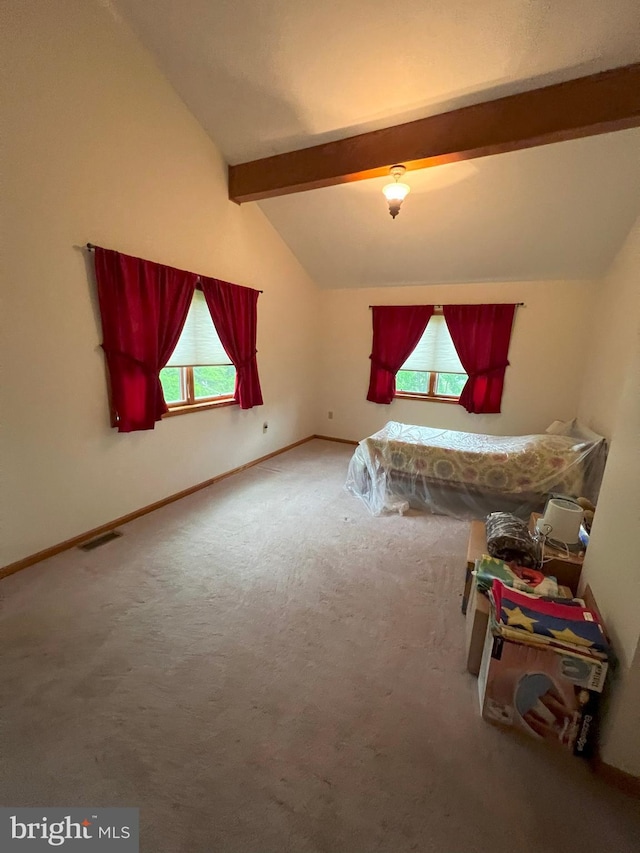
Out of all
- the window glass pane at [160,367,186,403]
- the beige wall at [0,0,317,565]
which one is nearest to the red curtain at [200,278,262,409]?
the beige wall at [0,0,317,565]

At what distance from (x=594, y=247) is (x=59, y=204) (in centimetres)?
441

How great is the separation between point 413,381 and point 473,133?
114 inches

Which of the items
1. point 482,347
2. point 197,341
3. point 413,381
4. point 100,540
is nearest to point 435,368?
point 413,381

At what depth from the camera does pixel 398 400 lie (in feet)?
16.2

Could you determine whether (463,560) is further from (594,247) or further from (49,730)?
(594,247)

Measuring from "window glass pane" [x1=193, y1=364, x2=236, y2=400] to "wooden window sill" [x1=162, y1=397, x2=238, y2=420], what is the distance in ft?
0.24

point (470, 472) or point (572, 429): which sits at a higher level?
point (572, 429)

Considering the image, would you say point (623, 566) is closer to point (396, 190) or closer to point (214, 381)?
point (396, 190)

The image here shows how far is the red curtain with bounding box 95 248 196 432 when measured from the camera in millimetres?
2377

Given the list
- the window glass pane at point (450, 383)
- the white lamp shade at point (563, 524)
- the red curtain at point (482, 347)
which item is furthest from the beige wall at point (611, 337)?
the white lamp shade at point (563, 524)

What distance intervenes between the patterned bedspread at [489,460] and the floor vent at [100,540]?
2.17 m

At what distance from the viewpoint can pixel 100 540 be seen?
2.49 metres

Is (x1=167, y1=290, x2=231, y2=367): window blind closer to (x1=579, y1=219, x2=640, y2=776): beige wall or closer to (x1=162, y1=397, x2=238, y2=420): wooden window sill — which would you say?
(x1=162, y1=397, x2=238, y2=420): wooden window sill

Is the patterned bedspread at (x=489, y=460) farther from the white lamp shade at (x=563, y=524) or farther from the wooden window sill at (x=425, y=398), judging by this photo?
the wooden window sill at (x=425, y=398)
